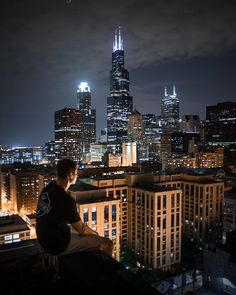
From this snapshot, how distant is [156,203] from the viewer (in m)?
29.7

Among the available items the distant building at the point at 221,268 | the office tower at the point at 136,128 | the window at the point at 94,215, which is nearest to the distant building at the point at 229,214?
the window at the point at 94,215

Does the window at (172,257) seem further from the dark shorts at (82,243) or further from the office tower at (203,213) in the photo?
the dark shorts at (82,243)

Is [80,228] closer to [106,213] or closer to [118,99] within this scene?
[106,213]

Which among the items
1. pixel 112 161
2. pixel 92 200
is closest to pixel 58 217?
A: pixel 92 200

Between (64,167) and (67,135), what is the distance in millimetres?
110188

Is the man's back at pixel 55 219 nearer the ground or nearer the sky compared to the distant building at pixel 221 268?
nearer the sky

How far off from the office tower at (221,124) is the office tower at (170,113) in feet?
176

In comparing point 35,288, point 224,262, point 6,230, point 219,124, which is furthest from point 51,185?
point 219,124

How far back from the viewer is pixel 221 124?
107312mm

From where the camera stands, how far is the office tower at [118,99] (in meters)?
157

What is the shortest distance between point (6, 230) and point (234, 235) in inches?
828

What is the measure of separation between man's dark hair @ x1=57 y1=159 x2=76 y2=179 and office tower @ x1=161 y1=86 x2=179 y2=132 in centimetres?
16279

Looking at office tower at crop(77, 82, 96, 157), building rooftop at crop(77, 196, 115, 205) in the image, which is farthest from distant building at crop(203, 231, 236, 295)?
office tower at crop(77, 82, 96, 157)

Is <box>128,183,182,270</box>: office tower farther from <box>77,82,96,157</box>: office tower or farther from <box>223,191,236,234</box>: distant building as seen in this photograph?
<box>77,82,96,157</box>: office tower
